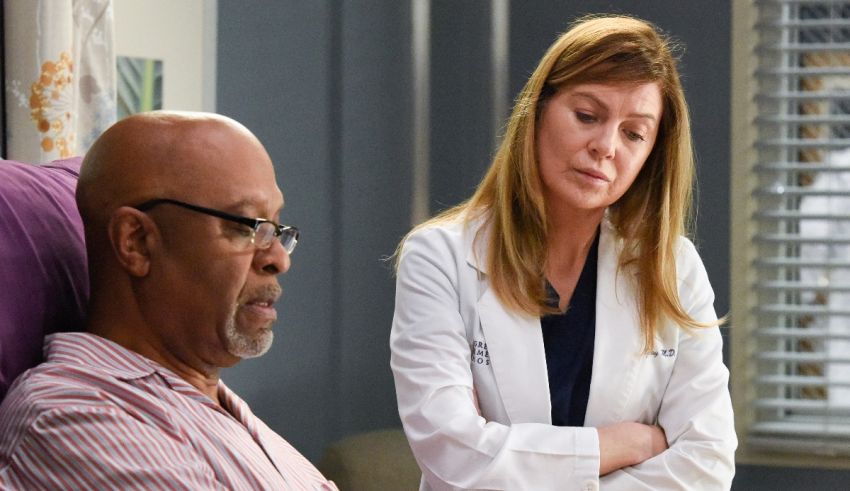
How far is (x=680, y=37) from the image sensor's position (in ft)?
11.0

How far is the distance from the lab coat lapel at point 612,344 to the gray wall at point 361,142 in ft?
3.77

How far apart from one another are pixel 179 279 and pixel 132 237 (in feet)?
0.22

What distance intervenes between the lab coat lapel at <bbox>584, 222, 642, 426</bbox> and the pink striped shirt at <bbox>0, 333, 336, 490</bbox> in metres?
0.60

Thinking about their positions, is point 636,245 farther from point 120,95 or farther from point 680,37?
point 680,37

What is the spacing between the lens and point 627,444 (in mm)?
1721

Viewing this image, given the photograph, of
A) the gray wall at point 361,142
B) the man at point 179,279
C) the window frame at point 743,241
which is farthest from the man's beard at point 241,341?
the window frame at point 743,241

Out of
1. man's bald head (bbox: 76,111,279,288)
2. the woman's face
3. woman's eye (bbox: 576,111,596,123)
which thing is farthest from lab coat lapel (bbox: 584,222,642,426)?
man's bald head (bbox: 76,111,279,288)

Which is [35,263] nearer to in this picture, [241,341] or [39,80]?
[241,341]

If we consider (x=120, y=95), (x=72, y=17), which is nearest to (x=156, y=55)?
(x=120, y=95)

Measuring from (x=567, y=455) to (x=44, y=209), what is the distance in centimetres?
83

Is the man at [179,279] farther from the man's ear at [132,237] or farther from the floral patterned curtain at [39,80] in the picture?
the floral patterned curtain at [39,80]

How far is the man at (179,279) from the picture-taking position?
46.6 inches

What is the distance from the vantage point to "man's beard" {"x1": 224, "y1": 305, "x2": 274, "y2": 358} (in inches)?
49.6

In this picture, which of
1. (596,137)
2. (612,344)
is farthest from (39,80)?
(612,344)
